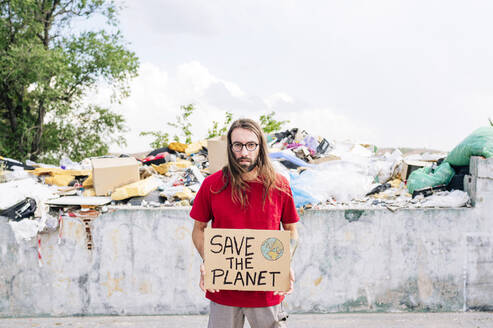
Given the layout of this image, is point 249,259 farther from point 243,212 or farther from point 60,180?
point 60,180

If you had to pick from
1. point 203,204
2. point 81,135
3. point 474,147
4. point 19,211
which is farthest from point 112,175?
point 81,135

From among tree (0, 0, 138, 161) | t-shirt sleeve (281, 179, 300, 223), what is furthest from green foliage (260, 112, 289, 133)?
t-shirt sleeve (281, 179, 300, 223)

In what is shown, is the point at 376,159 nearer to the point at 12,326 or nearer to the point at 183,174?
the point at 183,174

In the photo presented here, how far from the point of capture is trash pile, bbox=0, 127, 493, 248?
5840mm

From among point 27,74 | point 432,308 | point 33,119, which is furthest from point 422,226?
point 33,119

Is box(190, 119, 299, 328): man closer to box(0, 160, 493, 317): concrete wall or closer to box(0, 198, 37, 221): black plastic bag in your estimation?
box(0, 160, 493, 317): concrete wall

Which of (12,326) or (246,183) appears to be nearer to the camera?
(246,183)

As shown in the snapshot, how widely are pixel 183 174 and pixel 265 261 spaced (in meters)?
Result: 5.15

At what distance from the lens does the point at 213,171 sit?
271 inches

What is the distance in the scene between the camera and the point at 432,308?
19.4 feet

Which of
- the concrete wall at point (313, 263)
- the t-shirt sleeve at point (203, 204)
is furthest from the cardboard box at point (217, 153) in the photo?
the t-shirt sleeve at point (203, 204)

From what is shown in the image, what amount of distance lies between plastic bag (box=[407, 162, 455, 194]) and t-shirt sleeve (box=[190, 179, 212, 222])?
4.55m

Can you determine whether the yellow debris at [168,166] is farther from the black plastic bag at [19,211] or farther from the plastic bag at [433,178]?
the plastic bag at [433,178]

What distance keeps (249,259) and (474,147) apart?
450cm
